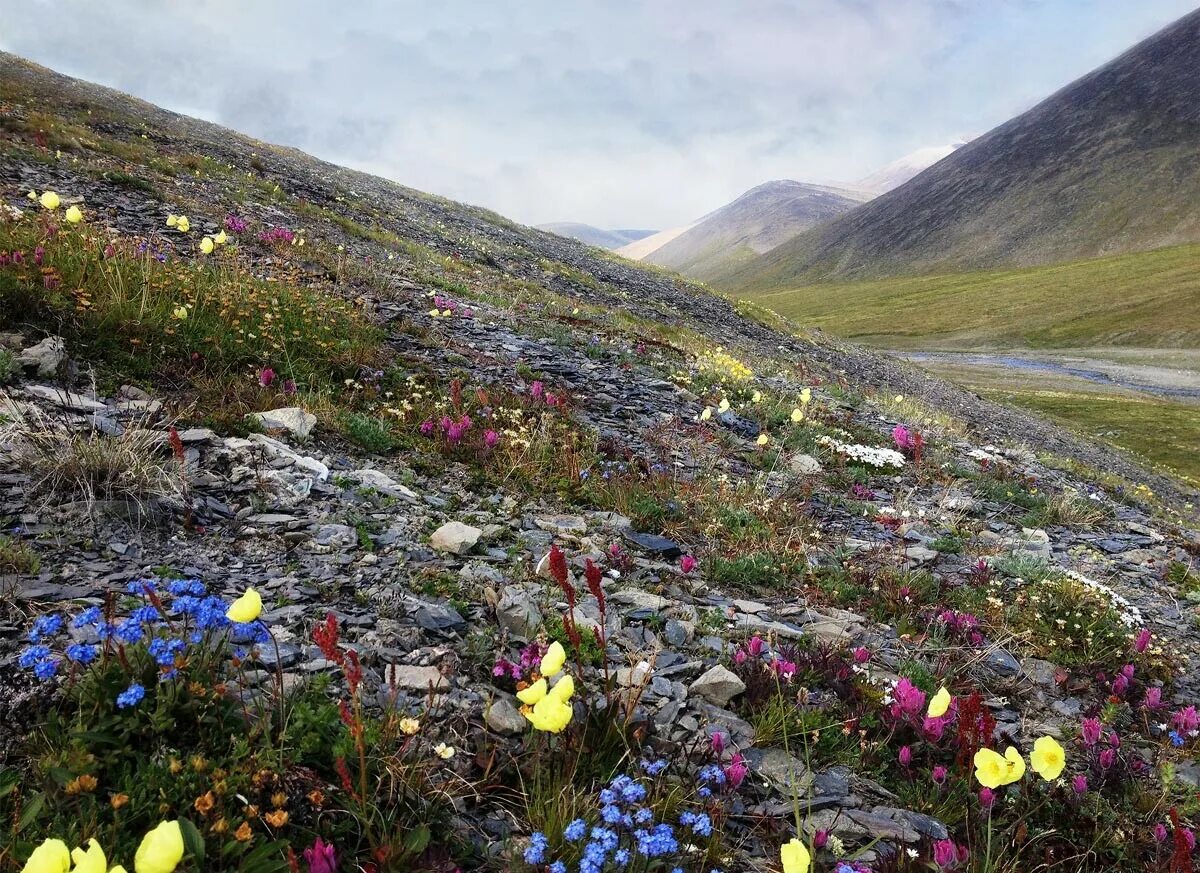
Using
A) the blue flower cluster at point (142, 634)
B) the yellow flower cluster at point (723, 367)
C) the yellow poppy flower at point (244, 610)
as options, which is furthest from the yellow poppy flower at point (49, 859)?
the yellow flower cluster at point (723, 367)

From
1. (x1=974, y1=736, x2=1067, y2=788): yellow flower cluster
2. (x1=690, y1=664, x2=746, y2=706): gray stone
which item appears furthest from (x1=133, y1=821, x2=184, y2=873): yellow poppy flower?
(x1=974, y1=736, x2=1067, y2=788): yellow flower cluster

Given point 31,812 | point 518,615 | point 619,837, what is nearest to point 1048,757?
point 619,837

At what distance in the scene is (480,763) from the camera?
10.3ft

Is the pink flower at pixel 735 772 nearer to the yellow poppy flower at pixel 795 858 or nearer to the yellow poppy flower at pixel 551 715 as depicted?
the yellow poppy flower at pixel 795 858

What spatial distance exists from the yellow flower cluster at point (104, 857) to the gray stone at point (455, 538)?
3251mm

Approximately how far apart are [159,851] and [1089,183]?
214 metres

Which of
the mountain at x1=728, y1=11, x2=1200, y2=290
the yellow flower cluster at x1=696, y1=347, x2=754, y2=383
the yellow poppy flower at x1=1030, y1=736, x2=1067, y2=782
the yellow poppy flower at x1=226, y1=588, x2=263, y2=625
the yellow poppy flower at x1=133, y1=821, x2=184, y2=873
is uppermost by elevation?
the mountain at x1=728, y1=11, x2=1200, y2=290

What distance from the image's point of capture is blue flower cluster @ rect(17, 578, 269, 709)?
2.69 meters

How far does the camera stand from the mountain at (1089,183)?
14738 centimetres

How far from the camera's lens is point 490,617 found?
175 inches

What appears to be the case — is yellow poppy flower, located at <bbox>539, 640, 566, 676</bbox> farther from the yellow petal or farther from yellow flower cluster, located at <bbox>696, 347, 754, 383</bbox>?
yellow flower cluster, located at <bbox>696, 347, 754, 383</bbox>

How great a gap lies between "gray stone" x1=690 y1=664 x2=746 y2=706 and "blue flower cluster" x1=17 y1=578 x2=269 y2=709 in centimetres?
252

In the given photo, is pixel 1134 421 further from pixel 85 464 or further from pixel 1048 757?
pixel 85 464

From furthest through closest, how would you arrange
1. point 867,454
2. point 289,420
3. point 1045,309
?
1. point 1045,309
2. point 867,454
3. point 289,420
